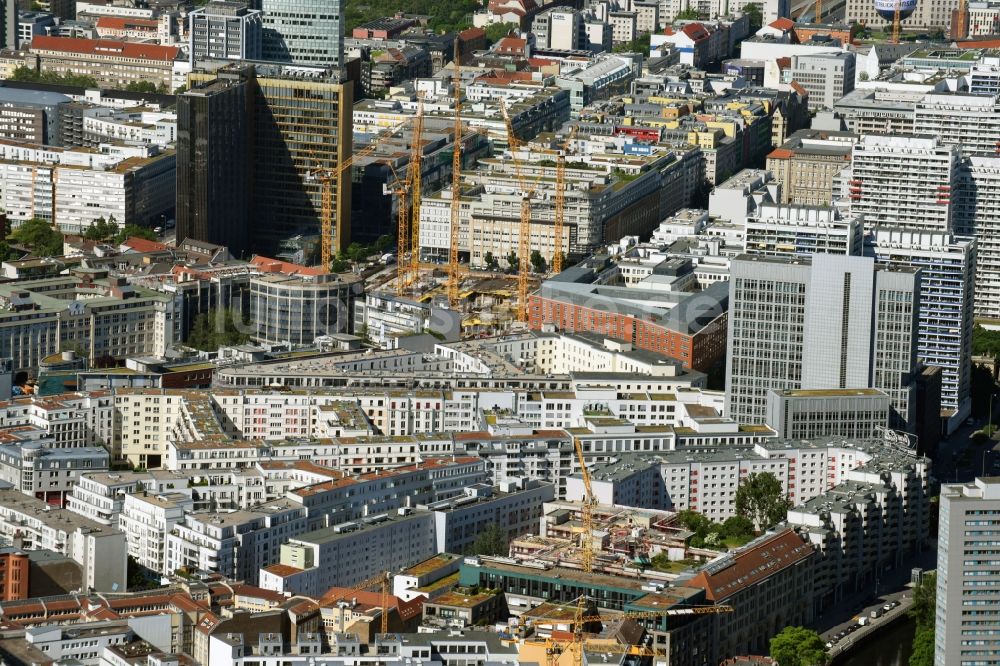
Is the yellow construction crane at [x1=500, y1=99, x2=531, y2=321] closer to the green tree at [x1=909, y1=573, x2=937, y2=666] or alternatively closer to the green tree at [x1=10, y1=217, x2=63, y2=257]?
the green tree at [x1=10, y1=217, x2=63, y2=257]

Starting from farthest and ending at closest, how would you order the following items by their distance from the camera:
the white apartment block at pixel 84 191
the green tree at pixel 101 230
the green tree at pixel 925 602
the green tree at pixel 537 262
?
the white apartment block at pixel 84 191, the green tree at pixel 101 230, the green tree at pixel 537 262, the green tree at pixel 925 602

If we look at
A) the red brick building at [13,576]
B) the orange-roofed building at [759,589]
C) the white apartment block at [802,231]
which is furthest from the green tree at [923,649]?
the white apartment block at [802,231]

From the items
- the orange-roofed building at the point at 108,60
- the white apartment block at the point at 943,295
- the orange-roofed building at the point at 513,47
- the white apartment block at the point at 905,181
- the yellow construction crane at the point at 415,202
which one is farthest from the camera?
the orange-roofed building at the point at 513,47

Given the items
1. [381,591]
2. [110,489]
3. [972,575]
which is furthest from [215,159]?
[972,575]

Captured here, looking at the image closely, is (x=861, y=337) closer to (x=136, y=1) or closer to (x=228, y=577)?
(x=228, y=577)

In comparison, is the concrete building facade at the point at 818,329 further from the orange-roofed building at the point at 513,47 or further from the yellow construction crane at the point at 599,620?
the orange-roofed building at the point at 513,47

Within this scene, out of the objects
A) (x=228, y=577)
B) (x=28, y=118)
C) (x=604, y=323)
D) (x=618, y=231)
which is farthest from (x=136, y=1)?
(x=228, y=577)

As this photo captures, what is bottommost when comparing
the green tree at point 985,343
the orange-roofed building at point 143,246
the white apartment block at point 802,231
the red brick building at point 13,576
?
the red brick building at point 13,576
